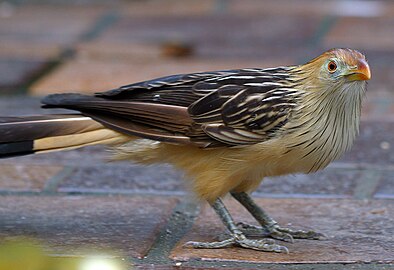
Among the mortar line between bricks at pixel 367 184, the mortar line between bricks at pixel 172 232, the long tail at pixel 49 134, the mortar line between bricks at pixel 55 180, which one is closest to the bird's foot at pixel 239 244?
the mortar line between bricks at pixel 172 232

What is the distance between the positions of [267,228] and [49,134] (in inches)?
40.4

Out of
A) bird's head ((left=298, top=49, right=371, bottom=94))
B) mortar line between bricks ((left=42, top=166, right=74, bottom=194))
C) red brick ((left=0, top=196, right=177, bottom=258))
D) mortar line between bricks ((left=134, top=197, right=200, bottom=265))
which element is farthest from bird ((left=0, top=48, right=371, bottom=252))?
mortar line between bricks ((left=42, top=166, right=74, bottom=194))

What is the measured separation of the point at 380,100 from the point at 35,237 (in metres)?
3.20

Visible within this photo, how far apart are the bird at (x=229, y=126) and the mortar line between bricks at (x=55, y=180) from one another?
2.25 feet

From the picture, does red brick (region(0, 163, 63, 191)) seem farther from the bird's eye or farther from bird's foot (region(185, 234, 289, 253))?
the bird's eye

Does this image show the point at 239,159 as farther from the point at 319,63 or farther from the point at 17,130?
the point at 17,130

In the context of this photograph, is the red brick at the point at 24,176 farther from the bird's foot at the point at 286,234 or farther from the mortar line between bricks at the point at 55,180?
the bird's foot at the point at 286,234

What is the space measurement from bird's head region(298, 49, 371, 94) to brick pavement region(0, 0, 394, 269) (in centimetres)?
65

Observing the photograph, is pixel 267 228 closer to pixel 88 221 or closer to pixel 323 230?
pixel 323 230

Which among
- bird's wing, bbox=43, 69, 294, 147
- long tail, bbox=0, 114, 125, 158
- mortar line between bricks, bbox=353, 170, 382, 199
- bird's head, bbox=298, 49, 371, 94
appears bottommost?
mortar line between bricks, bbox=353, 170, 382, 199

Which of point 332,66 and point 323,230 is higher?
point 332,66

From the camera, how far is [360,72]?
3529 mm

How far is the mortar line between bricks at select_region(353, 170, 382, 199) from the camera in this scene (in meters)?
4.45

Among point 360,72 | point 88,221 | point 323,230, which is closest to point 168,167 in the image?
point 88,221
